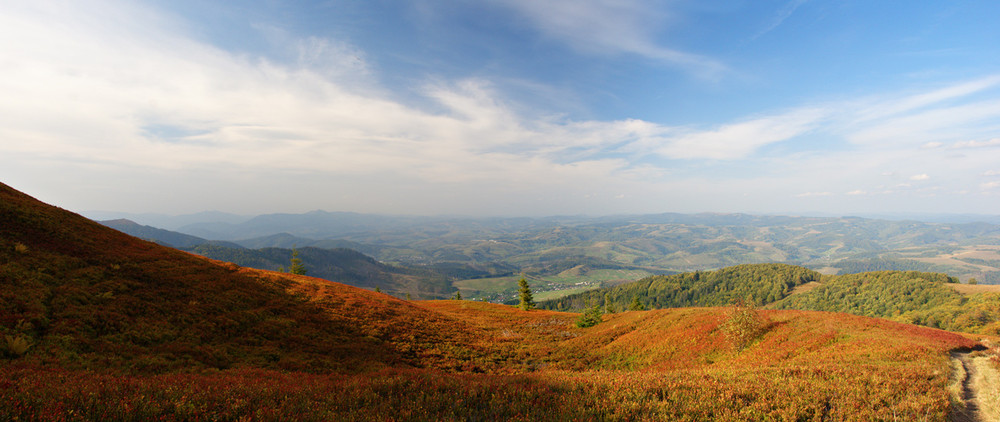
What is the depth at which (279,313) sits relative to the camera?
20969 mm

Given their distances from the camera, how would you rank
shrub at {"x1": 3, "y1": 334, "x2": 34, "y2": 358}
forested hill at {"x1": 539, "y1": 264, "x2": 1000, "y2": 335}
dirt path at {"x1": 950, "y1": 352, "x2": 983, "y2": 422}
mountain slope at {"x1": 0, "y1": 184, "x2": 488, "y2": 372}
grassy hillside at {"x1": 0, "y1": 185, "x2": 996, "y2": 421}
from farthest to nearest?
1. forested hill at {"x1": 539, "y1": 264, "x2": 1000, "y2": 335}
2. mountain slope at {"x1": 0, "y1": 184, "x2": 488, "y2": 372}
3. shrub at {"x1": 3, "y1": 334, "x2": 34, "y2": 358}
4. dirt path at {"x1": 950, "y1": 352, "x2": 983, "y2": 422}
5. grassy hillside at {"x1": 0, "y1": 185, "x2": 996, "y2": 421}

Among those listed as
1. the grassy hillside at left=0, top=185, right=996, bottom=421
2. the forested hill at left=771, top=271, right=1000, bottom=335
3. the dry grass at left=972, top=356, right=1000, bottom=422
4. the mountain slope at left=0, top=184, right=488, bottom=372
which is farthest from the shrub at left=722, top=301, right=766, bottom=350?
the forested hill at left=771, top=271, right=1000, bottom=335

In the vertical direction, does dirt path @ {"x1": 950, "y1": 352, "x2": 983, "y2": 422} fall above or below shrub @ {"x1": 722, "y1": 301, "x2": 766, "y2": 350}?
above

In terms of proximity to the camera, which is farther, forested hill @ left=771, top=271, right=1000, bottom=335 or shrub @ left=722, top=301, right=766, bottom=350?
forested hill @ left=771, top=271, right=1000, bottom=335

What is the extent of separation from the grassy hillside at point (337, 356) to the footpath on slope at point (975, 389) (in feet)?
1.63

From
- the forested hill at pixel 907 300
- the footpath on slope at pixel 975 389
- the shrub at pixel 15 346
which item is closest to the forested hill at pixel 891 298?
the forested hill at pixel 907 300

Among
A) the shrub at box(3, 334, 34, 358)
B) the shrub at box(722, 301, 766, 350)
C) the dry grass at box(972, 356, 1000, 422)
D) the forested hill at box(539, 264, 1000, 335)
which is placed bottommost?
the forested hill at box(539, 264, 1000, 335)

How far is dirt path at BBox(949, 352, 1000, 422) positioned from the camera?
31.2 ft

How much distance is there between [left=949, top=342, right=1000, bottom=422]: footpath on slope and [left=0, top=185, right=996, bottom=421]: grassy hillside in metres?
0.50

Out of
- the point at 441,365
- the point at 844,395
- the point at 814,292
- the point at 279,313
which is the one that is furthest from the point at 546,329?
the point at 814,292

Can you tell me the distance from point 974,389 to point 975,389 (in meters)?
0.03

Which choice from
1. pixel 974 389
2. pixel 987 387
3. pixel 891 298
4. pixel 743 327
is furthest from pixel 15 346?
pixel 891 298

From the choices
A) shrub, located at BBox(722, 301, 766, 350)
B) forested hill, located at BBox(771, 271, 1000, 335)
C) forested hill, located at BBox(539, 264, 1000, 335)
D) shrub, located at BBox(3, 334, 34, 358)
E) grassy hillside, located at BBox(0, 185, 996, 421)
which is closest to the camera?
grassy hillside, located at BBox(0, 185, 996, 421)

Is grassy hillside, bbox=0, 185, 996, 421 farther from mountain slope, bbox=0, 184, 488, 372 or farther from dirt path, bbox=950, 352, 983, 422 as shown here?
dirt path, bbox=950, 352, 983, 422
